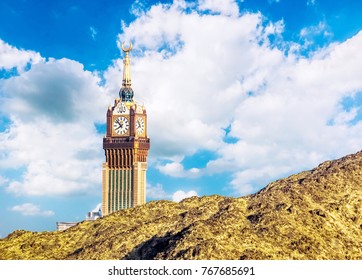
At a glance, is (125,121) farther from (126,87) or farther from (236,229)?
(236,229)

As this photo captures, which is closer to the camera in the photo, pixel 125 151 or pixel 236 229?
pixel 236 229

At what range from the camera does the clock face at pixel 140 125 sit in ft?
470

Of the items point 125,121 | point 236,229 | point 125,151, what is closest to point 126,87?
point 125,121

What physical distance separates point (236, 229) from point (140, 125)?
402 feet

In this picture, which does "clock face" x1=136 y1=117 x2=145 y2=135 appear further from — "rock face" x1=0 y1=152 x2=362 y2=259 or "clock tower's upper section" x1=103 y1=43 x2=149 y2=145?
"rock face" x1=0 y1=152 x2=362 y2=259

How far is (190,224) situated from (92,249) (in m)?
3.90

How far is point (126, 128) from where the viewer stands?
477 ft

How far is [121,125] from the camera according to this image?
145375 millimetres

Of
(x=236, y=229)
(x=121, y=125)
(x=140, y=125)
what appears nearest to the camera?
(x=236, y=229)

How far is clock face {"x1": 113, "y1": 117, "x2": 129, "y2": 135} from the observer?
144500 mm

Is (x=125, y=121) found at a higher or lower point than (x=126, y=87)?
lower

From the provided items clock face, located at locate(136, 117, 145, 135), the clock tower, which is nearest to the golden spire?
the clock tower
